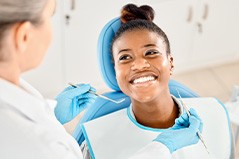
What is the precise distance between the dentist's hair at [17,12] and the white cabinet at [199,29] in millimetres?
2030

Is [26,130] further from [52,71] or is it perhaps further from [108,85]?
[52,71]

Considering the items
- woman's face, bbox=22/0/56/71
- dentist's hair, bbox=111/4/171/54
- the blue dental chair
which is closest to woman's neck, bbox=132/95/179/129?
the blue dental chair

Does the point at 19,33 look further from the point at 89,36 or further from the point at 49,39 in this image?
the point at 89,36

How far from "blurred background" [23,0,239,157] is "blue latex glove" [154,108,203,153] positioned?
3.70 ft

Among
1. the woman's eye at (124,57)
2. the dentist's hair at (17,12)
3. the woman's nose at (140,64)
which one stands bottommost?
the woman's nose at (140,64)

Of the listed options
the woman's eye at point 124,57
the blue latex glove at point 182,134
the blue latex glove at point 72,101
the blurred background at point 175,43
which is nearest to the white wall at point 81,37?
the blurred background at point 175,43

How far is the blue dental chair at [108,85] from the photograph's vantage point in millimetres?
1830

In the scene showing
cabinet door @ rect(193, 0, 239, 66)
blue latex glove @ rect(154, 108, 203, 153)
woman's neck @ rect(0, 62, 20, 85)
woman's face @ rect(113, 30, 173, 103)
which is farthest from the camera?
cabinet door @ rect(193, 0, 239, 66)

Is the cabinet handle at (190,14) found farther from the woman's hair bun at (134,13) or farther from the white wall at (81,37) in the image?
the woman's hair bun at (134,13)

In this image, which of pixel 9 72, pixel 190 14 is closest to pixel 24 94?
pixel 9 72

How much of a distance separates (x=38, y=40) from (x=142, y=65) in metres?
0.72

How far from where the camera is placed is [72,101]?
1923mm

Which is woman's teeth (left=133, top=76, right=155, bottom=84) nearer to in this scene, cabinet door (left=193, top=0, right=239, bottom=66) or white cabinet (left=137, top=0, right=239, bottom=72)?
white cabinet (left=137, top=0, right=239, bottom=72)

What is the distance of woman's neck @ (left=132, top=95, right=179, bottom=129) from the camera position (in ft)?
5.91
